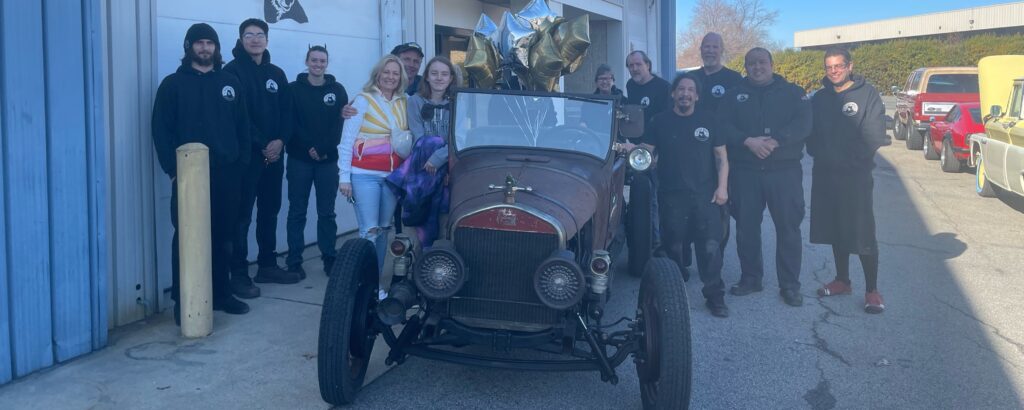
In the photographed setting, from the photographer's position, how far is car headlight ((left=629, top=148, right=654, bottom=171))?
5.13m

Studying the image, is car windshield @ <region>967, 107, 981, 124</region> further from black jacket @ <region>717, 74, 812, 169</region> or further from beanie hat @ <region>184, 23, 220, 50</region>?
beanie hat @ <region>184, 23, 220, 50</region>

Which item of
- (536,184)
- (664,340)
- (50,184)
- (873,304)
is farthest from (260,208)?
(873,304)

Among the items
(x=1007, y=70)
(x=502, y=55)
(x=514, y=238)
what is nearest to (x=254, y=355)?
(x=514, y=238)

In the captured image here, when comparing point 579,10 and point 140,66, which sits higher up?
point 579,10

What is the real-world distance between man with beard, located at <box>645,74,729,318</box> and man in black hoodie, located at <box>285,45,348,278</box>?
8.35ft

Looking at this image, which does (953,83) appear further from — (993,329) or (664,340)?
(664,340)

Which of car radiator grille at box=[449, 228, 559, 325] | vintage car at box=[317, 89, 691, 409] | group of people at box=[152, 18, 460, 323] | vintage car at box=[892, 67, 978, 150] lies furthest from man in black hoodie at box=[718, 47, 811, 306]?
vintage car at box=[892, 67, 978, 150]

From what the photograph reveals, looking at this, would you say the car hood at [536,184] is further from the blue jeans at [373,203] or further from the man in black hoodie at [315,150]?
the man in black hoodie at [315,150]

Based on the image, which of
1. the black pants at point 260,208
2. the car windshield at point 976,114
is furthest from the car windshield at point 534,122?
the car windshield at point 976,114

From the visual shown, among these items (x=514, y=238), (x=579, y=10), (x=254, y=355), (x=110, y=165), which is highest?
(x=579, y=10)

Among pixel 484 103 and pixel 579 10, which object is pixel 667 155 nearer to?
pixel 484 103

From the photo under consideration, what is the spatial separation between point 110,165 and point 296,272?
183 centimetres

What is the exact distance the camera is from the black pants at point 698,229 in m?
6.14

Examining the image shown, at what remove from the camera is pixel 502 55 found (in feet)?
21.8
